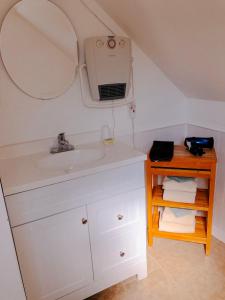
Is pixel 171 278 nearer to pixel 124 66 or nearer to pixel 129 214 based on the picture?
pixel 129 214

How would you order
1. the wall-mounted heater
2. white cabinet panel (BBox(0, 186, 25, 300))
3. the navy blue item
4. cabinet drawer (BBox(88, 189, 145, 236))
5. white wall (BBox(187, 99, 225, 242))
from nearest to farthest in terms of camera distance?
1. white cabinet panel (BBox(0, 186, 25, 300))
2. cabinet drawer (BBox(88, 189, 145, 236))
3. the wall-mounted heater
4. the navy blue item
5. white wall (BBox(187, 99, 225, 242))

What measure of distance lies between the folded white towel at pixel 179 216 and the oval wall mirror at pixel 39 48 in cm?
118

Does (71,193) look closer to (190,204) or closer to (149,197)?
(149,197)

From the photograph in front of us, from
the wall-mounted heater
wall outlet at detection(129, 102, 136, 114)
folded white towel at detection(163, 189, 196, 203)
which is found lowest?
folded white towel at detection(163, 189, 196, 203)

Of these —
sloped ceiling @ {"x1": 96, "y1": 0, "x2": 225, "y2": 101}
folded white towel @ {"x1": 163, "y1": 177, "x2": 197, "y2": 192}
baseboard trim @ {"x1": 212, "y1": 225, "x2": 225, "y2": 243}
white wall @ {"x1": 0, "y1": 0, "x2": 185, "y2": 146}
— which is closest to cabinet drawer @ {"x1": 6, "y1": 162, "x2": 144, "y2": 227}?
folded white towel @ {"x1": 163, "y1": 177, "x2": 197, "y2": 192}

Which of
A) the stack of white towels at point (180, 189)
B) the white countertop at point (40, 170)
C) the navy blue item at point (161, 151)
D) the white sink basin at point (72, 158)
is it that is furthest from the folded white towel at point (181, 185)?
the white sink basin at point (72, 158)

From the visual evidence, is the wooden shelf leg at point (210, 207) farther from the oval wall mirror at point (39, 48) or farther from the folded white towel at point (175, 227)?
the oval wall mirror at point (39, 48)

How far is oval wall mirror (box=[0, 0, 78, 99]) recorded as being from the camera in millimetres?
1293

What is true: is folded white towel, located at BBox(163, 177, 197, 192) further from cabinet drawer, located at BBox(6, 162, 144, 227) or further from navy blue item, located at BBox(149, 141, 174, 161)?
cabinet drawer, located at BBox(6, 162, 144, 227)

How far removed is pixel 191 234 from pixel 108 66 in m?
1.31

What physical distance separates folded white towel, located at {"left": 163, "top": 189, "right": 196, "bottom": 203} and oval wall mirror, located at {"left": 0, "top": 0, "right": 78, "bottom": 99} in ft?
3.27

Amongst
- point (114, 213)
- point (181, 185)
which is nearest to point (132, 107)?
point (181, 185)

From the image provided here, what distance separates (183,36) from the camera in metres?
1.24

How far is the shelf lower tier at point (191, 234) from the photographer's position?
170cm
